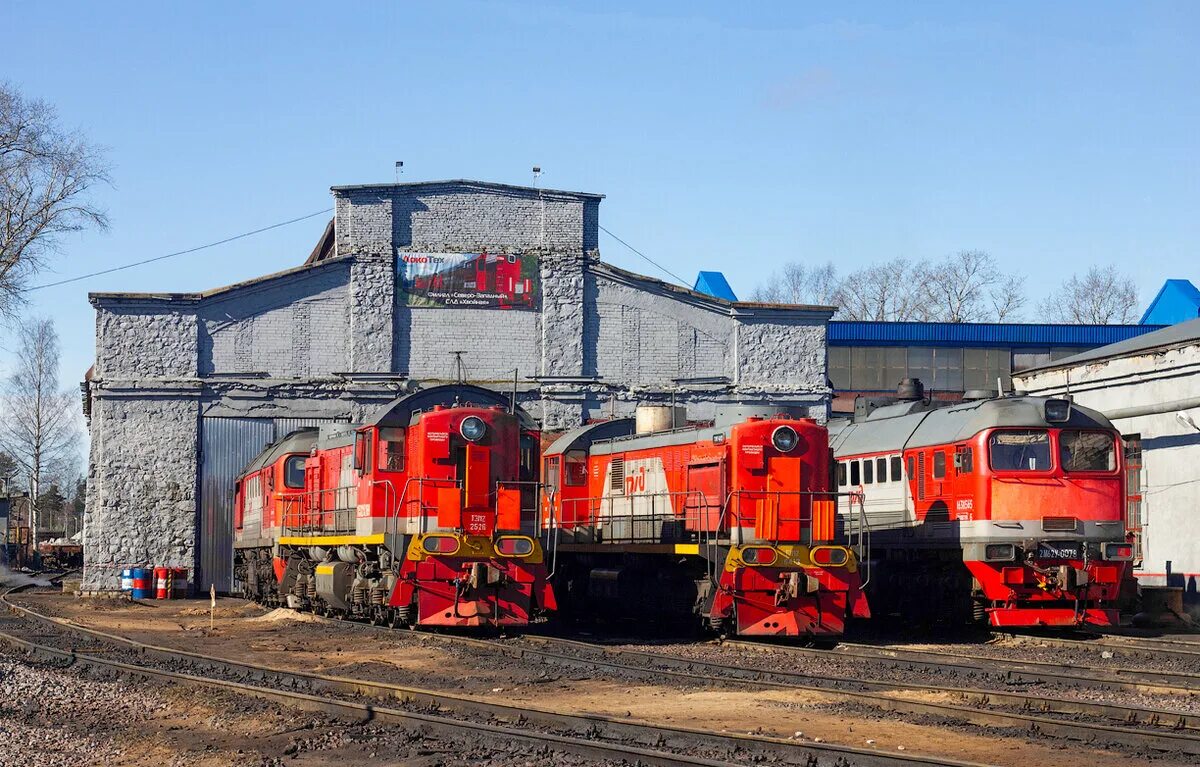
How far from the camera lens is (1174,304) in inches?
2080

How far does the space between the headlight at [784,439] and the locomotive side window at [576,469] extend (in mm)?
6563

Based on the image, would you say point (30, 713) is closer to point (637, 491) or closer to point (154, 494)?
point (637, 491)

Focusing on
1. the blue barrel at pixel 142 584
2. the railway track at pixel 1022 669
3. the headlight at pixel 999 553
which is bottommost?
the blue barrel at pixel 142 584

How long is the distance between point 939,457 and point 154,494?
20.1 meters

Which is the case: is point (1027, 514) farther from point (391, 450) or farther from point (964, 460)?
point (391, 450)

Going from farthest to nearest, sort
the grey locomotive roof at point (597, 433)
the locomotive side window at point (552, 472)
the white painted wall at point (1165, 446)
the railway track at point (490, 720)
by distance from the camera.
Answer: the white painted wall at point (1165, 446)
the locomotive side window at point (552, 472)
the grey locomotive roof at point (597, 433)
the railway track at point (490, 720)

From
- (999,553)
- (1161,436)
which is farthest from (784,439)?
(1161,436)

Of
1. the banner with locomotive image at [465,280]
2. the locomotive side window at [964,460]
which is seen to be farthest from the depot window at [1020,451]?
the banner with locomotive image at [465,280]

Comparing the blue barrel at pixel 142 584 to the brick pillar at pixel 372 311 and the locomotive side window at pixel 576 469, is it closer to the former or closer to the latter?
the brick pillar at pixel 372 311

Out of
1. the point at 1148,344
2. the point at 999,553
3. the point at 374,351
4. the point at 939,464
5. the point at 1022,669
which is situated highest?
the point at 374,351

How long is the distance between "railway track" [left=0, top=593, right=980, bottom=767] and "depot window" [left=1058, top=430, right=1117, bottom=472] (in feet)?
36.5

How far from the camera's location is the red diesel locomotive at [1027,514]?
1945cm

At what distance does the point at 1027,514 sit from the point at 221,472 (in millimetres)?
20679

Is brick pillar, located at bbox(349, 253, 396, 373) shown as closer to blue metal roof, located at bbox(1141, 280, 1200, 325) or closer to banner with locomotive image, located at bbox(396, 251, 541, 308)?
banner with locomotive image, located at bbox(396, 251, 541, 308)
